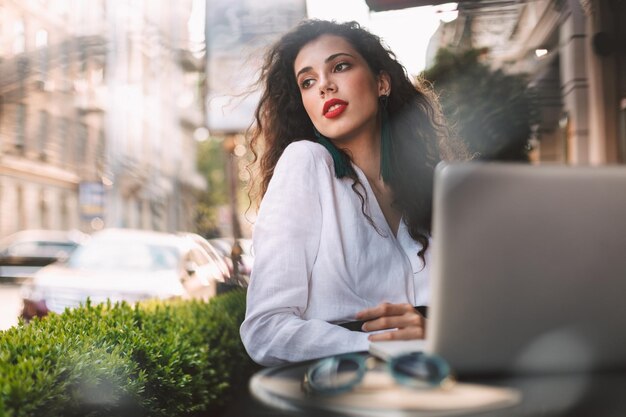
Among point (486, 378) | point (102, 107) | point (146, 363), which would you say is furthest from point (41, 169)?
point (486, 378)

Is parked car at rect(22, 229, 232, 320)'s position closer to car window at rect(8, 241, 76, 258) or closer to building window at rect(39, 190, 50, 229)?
car window at rect(8, 241, 76, 258)

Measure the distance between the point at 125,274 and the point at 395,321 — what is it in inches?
266

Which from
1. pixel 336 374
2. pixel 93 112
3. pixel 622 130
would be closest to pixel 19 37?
pixel 93 112

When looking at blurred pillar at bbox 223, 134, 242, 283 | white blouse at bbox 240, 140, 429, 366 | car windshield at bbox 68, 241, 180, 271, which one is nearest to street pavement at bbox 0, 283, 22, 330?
car windshield at bbox 68, 241, 180, 271

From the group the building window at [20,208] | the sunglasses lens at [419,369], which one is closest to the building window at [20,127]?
the building window at [20,208]

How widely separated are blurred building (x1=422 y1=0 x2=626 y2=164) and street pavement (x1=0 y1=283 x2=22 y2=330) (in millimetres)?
6568

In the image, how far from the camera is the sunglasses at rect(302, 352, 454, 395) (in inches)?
46.3

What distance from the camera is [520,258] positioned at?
46.9 inches

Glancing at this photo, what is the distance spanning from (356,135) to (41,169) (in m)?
28.7

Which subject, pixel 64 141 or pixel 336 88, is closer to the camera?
pixel 336 88

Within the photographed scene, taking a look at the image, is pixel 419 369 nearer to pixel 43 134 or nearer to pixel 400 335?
pixel 400 335

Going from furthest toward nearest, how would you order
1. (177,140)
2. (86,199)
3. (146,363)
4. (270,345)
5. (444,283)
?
(177,140) < (86,199) < (146,363) < (270,345) < (444,283)

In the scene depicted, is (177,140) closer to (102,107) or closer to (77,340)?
(102,107)

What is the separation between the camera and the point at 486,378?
1284 mm
